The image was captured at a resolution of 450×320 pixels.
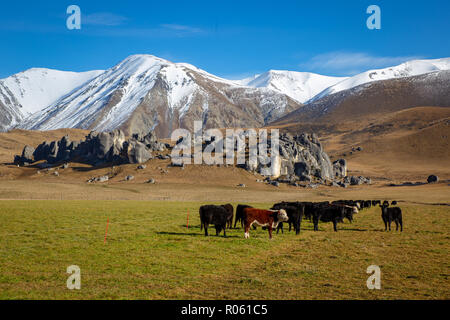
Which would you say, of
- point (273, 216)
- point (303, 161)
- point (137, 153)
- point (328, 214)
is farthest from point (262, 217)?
point (137, 153)

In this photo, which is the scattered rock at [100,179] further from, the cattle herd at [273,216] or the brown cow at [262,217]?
the brown cow at [262,217]

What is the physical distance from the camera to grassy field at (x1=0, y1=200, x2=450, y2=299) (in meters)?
11.5

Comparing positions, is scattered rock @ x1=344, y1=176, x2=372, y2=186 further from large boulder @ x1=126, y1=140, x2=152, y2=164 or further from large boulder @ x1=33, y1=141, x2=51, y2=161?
large boulder @ x1=33, y1=141, x2=51, y2=161

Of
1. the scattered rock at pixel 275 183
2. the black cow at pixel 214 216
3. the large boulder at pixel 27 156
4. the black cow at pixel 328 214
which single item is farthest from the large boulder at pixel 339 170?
the large boulder at pixel 27 156

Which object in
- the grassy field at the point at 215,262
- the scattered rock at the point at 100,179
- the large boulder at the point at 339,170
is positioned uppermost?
the large boulder at the point at 339,170

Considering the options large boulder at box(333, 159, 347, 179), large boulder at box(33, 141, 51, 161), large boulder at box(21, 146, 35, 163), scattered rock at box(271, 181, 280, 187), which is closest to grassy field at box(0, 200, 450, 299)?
scattered rock at box(271, 181, 280, 187)

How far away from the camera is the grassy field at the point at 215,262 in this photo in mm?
11523

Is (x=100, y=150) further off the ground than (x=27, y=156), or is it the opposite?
(x=100, y=150)

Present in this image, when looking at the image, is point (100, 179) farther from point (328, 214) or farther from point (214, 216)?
point (328, 214)

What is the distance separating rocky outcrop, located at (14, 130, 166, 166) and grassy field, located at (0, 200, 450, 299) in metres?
62.3

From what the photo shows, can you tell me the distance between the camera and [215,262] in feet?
50.6

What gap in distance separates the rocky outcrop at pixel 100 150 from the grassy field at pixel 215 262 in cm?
6228

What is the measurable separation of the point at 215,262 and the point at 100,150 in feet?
281
